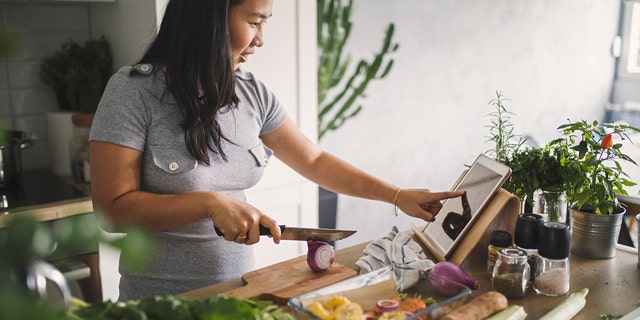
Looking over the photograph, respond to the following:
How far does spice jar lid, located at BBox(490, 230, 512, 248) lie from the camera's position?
133 centimetres

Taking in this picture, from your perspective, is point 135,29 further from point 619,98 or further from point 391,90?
point 619,98

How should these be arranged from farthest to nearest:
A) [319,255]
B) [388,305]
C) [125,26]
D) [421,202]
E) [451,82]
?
[451,82], [125,26], [421,202], [319,255], [388,305]

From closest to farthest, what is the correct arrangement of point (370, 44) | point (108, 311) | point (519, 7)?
point (108, 311) < point (370, 44) < point (519, 7)

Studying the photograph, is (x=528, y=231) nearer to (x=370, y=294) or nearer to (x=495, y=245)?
(x=495, y=245)

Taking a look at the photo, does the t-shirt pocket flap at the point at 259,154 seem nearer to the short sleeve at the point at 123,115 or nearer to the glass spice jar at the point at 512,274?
the short sleeve at the point at 123,115

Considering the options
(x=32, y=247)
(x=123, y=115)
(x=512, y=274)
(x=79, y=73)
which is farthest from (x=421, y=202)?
(x=79, y=73)

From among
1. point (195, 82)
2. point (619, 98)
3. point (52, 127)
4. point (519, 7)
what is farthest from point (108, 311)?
point (619, 98)

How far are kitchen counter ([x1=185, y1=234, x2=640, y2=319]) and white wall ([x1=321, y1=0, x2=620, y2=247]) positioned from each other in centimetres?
184

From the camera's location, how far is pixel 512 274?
1.23m

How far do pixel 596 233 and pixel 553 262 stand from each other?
0.89 feet

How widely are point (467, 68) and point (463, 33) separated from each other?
0.82 feet

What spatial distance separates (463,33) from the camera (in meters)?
4.21

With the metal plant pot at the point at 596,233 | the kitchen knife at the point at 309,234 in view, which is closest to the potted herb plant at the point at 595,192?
the metal plant pot at the point at 596,233

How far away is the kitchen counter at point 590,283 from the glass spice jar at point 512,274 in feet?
0.08
